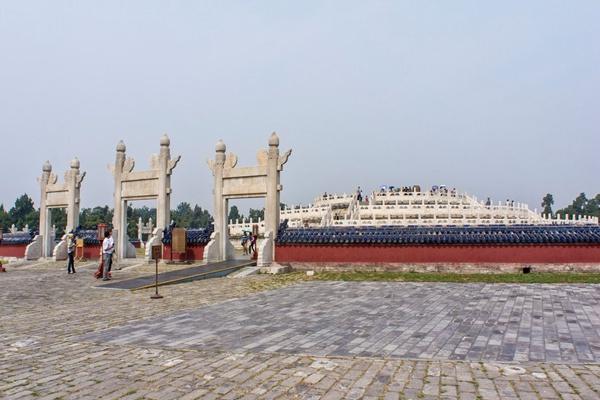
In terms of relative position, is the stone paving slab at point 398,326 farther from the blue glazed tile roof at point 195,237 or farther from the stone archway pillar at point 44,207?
the stone archway pillar at point 44,207

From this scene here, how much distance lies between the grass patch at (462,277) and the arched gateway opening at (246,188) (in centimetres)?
323

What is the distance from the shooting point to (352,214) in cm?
3506

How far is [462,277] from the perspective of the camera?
15445 millimetres

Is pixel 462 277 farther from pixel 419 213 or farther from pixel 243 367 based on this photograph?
pixel 419 213

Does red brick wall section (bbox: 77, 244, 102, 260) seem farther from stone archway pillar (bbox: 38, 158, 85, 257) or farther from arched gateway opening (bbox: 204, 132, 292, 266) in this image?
arched gateway opening (bbox: 204, 132, 292, 266)

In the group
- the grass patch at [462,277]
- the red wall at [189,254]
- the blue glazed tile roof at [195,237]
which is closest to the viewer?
the grass patch at [462,277]

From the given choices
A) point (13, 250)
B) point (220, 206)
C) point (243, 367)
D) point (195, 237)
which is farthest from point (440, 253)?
point (13, 250)

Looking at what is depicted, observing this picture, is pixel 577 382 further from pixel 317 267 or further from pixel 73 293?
pixel 317 267

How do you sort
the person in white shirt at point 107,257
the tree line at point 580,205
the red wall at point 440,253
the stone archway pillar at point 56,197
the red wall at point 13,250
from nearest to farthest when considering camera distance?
the person in white shirt at point 107,257 < the red wall at point 440,253 < the stone archway pillar at point 56,197 < the red wall at point 13,250 < the tree line at point 580,205

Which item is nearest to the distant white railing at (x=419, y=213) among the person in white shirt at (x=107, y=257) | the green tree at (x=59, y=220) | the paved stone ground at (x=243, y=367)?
the person in white shirt at (x=107, y=257)

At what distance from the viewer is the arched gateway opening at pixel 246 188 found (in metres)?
19.2

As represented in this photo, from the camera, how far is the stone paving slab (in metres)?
6.16

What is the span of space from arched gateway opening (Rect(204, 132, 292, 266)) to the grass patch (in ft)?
10.6

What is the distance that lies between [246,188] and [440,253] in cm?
803
